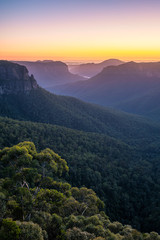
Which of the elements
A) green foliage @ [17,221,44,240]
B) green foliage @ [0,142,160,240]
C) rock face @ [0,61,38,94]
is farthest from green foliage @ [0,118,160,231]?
rock face @ [0,61,38,94]

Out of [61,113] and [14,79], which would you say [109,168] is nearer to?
[61,113]

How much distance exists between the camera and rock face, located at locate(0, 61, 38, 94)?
→ 13466cm

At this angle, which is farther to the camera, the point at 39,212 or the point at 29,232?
the point at 39,212

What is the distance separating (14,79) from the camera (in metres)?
142

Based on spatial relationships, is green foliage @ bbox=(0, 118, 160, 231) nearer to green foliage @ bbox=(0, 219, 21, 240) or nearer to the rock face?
green foliage @ bbox=(0, 219, 21, 240)

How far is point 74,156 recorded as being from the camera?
63312 millimetres

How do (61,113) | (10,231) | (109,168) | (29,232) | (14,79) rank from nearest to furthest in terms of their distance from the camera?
(10,231) < (29,232) < (109,168) < (61,113) < (14,79)

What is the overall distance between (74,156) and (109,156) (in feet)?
67.5

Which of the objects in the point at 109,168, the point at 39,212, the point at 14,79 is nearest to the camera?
the point at 39,212

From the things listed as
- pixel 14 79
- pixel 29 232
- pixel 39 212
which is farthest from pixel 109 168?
pixel 14 79

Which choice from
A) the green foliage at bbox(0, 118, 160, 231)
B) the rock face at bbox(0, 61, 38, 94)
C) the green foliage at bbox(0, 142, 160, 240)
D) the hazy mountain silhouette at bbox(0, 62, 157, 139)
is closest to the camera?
the green foliage at bbox(0, 142, 160, 240)

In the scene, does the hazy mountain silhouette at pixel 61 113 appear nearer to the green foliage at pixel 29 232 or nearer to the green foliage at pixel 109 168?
the green foliage at pixel 109 168

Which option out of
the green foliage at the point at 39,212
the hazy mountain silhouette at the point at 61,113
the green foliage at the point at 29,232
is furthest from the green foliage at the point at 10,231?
the hazy mountain silhouette at the point at 61,113

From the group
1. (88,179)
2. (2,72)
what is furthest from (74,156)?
(2,72)
